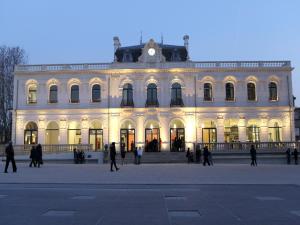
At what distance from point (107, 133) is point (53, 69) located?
10.5 meters

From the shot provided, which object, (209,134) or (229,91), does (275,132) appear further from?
(209,134)

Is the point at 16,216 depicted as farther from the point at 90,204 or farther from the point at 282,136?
the point at 282,136

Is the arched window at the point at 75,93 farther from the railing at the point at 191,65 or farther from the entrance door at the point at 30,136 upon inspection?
the entrance door at the point at 30,136

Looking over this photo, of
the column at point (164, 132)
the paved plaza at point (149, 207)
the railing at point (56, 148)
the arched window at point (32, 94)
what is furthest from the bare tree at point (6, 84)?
the paved plaza at point (149, 207)

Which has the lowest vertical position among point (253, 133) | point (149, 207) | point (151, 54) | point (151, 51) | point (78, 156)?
point (149, 207)

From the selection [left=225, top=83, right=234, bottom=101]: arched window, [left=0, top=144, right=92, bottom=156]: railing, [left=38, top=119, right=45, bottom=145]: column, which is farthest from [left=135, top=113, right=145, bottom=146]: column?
[left=38, top=119, right=45, bottom=145]: column

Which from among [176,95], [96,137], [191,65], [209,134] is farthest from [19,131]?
[209,134]

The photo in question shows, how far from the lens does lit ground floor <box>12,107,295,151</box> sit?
161 ft

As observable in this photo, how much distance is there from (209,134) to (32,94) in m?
22.4

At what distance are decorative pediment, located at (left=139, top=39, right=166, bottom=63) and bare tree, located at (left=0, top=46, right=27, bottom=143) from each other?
19.0m

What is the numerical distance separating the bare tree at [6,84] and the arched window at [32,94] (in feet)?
20.7

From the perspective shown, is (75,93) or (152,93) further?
(75,93)

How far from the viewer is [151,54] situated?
165 feet

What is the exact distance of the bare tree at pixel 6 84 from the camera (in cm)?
5675
